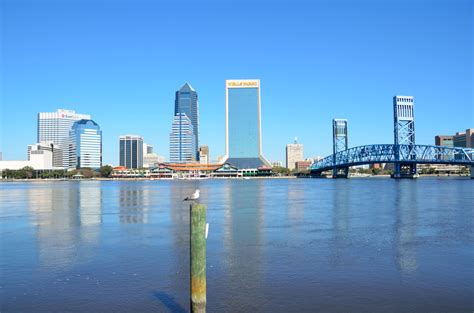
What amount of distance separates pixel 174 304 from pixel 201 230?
2550mm

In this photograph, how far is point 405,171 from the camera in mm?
170500

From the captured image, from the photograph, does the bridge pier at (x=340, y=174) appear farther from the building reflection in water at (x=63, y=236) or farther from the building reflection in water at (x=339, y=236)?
the building reflection in water at (x=63, y=236)

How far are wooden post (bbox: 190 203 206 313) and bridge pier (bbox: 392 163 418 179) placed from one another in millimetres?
159577

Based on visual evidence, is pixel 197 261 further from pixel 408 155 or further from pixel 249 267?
pixel 408 155

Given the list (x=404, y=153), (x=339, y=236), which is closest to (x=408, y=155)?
(x=404, y=153)

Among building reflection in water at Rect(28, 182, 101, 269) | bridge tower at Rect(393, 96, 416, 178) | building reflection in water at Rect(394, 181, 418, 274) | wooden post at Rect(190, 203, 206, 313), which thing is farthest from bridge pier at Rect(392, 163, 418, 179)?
wooden post at Rect(190, 203, 206, 313)

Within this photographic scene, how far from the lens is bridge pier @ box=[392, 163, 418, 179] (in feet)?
526

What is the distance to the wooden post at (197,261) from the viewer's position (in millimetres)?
10875

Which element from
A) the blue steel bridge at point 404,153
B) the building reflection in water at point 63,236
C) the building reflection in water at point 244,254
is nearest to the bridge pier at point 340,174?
the blue steel bridge at point 404,153

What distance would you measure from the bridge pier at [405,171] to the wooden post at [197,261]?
160m

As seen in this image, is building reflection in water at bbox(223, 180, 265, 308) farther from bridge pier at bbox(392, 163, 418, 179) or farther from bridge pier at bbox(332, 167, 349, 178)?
bridge pier at bbox(332, 167, 349, 178)

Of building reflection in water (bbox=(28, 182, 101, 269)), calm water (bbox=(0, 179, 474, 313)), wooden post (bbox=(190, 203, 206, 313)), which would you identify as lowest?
calm water (bbox=(0, 179, 474, 313))

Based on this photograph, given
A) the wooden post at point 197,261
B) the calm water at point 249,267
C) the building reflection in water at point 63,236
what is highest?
the wooden post at point 197,261

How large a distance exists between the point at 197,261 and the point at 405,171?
565ft
